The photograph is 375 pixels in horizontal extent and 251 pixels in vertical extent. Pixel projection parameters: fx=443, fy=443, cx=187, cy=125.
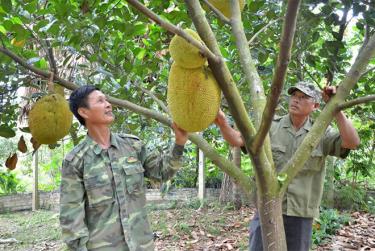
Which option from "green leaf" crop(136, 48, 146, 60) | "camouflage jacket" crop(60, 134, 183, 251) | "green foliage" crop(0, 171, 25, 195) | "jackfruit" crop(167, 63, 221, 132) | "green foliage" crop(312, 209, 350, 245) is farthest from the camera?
"green foliage" crop(0, 171, 25, 195)

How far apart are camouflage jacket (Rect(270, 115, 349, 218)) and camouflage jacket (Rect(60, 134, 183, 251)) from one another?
0.65m

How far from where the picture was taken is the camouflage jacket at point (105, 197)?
1.61 metres

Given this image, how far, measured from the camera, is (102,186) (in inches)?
65.4

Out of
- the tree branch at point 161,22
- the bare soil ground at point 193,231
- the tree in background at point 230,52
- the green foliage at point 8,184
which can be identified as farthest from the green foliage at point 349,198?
the green foliage at point 8,184

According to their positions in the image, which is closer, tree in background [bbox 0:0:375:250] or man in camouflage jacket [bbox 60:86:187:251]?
tree in background [bbox 0:0:375:250]

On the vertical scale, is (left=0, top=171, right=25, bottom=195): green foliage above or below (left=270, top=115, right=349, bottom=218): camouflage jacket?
below

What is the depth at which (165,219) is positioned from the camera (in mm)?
4754

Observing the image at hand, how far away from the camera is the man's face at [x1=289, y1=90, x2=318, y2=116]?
2061mm

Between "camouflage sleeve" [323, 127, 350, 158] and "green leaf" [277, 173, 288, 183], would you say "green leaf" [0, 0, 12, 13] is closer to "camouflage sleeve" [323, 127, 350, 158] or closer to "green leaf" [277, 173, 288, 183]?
"green leaf" [277, 173, 288, 183]

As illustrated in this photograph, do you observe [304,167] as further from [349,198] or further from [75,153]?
[349,198]

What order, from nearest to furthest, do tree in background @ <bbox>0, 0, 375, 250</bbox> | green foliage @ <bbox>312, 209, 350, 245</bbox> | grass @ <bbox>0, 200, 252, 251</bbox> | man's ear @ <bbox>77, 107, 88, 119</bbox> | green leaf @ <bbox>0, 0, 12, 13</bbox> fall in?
tree in background @ <bbox>0, 0, 375, 250</bbox> < green leaf @ <bbox>0, 0, 12, 13</bbox> < man's ear @ <bbox>77, 107, 88, 119</bbox> < green foliage @ <bbox>312, 209, 350, 245</bbox> < grass @ <bbox>0, 200, 252, 251</bbox>

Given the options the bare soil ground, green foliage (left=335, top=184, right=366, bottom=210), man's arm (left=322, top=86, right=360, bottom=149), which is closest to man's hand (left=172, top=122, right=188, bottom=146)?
man's arm (left=322, top=86, right=360, bottom=149)

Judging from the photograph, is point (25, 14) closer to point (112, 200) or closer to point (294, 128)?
point (112, 200)

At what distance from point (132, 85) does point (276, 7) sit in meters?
0.73
